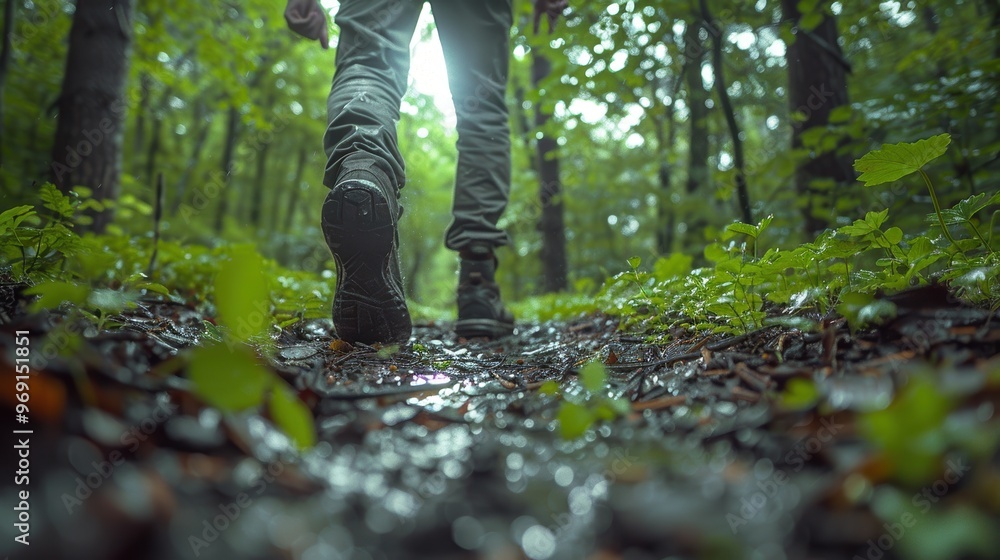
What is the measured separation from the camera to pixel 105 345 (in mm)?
886

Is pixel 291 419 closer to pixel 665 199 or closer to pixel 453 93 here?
pixel 453 93

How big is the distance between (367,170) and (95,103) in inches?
130

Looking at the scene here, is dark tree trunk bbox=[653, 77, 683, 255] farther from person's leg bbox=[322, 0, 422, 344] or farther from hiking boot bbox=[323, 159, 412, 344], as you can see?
hiking boot bbox=[323, 159, 412, 344]

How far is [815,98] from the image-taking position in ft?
12.9

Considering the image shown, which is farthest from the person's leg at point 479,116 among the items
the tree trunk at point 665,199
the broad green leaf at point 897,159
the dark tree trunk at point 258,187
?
the dark tree trunk at point 258,187

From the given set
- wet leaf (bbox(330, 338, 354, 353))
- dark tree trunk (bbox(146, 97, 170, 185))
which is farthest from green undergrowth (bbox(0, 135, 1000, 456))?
dark tree trunk (bbox(146, 97, 170, 185))

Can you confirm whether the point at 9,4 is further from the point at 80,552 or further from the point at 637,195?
the point at 637,195

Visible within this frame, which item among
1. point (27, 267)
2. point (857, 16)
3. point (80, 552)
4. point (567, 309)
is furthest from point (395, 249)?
point (857, 16)

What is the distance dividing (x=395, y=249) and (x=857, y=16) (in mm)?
4216

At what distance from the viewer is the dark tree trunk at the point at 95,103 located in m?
3.65

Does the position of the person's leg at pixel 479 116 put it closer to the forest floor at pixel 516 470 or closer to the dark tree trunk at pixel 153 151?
the forest floor at pixel 516 470

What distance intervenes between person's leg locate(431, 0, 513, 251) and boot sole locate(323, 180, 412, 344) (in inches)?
30.1

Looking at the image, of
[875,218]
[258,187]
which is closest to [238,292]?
[875,218]

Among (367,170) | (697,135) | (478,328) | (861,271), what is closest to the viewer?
(861,271)
